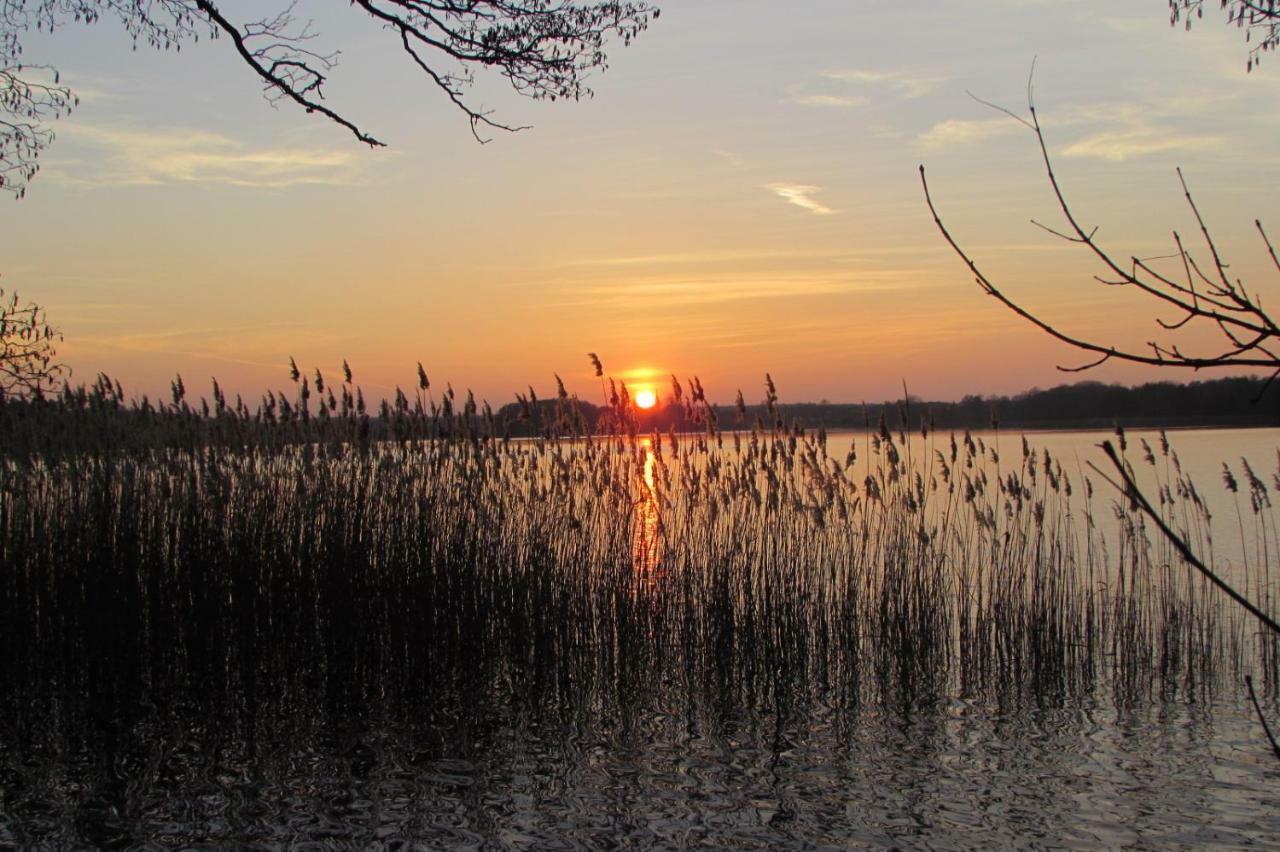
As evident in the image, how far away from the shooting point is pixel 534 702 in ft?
23.3

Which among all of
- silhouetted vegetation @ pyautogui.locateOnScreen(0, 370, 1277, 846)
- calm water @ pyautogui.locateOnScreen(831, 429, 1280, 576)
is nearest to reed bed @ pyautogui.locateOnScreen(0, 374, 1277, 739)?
silhouetted vegetation @ pyautogui.locateOnScreen(0, 370, 1277, 846)

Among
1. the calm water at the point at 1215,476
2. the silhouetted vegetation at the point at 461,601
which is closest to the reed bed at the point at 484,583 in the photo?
the silhouetted vegetation at the point at 461,601

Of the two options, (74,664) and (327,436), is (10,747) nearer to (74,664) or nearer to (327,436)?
(74,664)

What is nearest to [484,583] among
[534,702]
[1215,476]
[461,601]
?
[461,601]

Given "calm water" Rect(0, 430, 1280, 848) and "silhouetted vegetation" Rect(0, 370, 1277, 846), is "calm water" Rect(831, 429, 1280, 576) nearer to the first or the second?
"silhouetted vegetation" Rect(0, 370, 1277, 846)

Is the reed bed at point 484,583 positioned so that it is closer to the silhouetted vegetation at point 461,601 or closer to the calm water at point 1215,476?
the silhouetted vegetation at point 461,601

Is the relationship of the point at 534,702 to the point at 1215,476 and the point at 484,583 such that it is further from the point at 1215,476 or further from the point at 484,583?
the point at 1215,476

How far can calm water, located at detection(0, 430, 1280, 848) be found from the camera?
521cm

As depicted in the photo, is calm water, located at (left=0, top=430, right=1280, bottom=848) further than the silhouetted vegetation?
No

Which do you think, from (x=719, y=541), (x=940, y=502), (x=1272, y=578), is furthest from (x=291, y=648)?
(x=940, y=502)

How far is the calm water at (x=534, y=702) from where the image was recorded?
17.1 feet

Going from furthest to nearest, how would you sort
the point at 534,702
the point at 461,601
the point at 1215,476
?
1. the point at 1215,476
2. the point at 461,601
3. the point at 534,702

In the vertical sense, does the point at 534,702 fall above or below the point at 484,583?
below

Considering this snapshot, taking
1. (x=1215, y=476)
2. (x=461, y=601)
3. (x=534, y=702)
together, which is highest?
(x=461, y=601)
